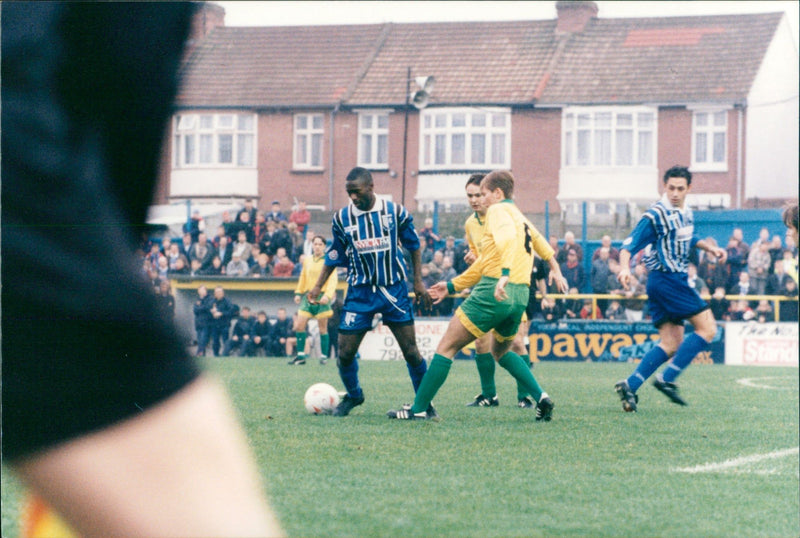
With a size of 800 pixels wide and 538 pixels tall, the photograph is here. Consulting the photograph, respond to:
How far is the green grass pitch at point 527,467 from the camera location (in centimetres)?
273

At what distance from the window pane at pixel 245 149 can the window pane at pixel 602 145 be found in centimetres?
80

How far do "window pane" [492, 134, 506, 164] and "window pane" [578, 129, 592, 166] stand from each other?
9.9 inches

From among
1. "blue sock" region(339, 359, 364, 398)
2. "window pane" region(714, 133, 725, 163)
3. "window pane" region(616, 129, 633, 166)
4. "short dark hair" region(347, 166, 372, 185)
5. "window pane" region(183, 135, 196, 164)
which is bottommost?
"blue sock" region(339, 359, 364, 398)

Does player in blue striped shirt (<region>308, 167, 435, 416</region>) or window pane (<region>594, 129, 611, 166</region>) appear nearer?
window pane (<region>594, 129, 611, 166</region>)

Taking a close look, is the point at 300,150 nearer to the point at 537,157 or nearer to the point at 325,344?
the point at 537,157

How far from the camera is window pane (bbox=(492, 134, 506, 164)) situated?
3.43m

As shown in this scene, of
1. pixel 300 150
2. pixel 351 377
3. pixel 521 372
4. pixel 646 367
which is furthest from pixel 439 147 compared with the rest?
pixel 646 367

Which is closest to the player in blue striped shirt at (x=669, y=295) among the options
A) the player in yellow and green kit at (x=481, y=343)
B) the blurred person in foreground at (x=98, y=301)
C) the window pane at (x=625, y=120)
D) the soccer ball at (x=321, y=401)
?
the player in yellow and green kit at (x=481, y=343)

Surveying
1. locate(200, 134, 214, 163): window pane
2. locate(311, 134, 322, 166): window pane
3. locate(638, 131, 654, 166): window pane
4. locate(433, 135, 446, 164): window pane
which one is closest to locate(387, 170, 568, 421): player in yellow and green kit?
locate(638, 131, 654, 166): window pane

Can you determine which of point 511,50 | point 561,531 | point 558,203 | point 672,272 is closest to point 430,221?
point 558,203

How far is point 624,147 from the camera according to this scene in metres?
3.30

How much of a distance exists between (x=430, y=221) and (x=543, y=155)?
120 cm

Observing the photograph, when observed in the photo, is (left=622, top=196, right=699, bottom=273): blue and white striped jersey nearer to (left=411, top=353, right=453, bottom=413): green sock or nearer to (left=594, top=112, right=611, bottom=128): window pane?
(left=411, top=353, right=453, bottom=413): green sock

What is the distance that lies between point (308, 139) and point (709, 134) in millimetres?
1218
